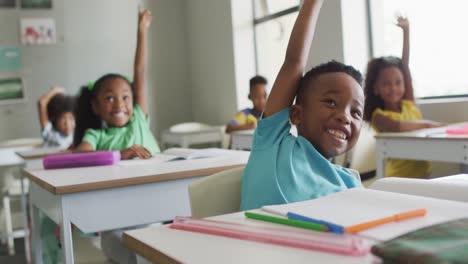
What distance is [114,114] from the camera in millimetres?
2525

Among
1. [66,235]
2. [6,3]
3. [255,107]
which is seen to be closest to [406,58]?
[255,107]

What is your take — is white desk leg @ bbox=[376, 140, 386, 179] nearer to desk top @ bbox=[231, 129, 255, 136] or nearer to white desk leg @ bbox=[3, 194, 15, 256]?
desk top @ bbox=[231, 129, 255, 136]

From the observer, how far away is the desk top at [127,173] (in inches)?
62.0

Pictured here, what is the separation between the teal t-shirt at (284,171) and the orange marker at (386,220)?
38 cm

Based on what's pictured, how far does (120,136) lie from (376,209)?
1918mm

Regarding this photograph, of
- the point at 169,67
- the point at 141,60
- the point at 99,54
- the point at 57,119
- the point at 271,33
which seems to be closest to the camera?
the point at 141,60

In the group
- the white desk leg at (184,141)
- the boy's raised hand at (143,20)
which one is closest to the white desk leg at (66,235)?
the boy's raised hand at (143,20)

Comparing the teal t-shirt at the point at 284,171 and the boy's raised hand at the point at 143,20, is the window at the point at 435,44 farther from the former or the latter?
the teal t-shirt at the point at 284,171

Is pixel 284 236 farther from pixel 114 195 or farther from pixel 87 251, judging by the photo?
pixel 87 251

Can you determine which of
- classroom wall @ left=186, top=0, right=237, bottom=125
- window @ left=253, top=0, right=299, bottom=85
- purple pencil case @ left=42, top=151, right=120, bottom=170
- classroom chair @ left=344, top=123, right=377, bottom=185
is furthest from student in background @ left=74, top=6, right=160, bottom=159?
classroom wall @ left=186, top=0, right=237, bottom=125

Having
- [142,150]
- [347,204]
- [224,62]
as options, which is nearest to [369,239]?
[347,204]

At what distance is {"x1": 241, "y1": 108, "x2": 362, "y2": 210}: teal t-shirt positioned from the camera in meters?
1.15

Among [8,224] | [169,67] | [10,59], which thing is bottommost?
[8,224]

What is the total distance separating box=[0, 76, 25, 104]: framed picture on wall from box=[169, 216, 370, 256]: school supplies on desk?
509cm
